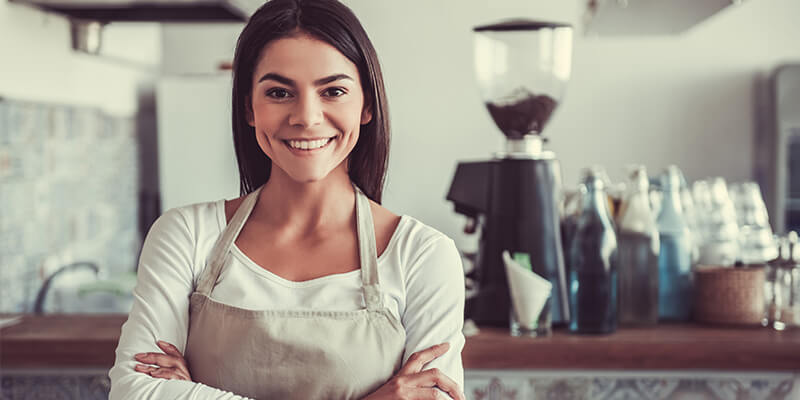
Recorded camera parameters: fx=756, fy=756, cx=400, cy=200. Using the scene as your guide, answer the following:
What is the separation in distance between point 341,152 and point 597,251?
859 millimetres

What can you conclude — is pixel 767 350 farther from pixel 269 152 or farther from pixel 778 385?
pixel 269 152

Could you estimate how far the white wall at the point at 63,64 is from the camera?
2312mm

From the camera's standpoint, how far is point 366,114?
104 centimetres

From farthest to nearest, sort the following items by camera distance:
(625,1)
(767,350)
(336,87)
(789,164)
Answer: (789,164) → (625,1) → (767,350) → (336,87)

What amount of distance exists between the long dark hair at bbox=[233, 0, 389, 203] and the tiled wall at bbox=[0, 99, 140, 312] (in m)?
1.48

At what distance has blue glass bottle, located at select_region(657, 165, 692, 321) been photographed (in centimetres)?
176

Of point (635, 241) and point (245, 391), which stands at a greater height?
point (635, 241)

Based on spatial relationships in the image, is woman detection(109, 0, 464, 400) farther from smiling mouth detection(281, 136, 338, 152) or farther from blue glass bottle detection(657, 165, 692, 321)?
blue glass bottle detection(657, 165, 692, 321)

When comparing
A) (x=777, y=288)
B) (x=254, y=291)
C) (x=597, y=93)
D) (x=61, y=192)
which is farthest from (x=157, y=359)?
(x=597, y=93)

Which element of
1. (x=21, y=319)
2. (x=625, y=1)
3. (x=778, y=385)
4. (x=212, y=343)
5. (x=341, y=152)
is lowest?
(x=778, y=385)

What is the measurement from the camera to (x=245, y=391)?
39.8 inches

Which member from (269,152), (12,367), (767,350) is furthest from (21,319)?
(767,350)

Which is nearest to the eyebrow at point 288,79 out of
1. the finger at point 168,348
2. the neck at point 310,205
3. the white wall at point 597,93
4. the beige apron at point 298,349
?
the neck at point 310,205

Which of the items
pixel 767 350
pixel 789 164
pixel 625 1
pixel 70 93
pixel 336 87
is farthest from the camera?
pixel 789 164
